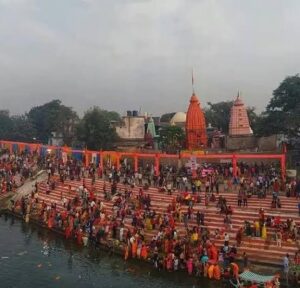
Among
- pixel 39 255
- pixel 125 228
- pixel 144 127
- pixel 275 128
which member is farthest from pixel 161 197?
pixel 144 127

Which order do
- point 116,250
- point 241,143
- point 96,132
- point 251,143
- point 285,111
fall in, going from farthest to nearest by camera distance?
1. point 96,132
2. point 241,143
3. point 251,143
4. point 285,111
5. point 116,250

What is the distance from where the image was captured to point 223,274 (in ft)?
60.6

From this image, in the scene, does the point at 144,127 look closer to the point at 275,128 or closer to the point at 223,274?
Answer: the point at 275,128

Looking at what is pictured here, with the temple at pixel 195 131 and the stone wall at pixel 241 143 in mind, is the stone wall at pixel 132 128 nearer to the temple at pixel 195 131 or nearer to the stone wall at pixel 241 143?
the temple at pixel 195 131

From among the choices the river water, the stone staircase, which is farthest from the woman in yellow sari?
the river water

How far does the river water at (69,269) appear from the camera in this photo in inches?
747

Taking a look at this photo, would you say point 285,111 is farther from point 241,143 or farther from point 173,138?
point 173,138

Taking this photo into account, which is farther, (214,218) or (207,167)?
(207,167)

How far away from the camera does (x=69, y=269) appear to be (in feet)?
68.1

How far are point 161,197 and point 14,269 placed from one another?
9803 mm

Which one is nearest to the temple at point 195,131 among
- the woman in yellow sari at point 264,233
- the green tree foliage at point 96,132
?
the green tree foliage at point 96,132

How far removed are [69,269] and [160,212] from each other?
668cm

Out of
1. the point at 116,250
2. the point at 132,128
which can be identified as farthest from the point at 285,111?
the point at 132,128

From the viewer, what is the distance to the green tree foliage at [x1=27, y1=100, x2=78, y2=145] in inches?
2911
